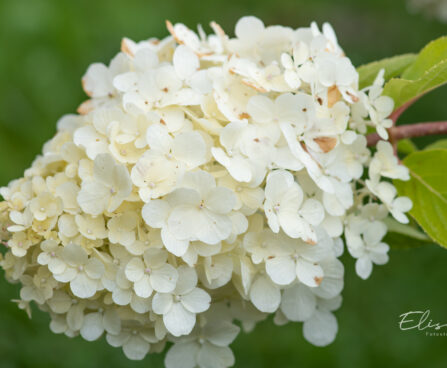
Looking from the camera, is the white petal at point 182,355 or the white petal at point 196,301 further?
the white petal at point 182,355

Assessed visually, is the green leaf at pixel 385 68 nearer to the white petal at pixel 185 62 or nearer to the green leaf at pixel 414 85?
the green leaf at pixel 414 85

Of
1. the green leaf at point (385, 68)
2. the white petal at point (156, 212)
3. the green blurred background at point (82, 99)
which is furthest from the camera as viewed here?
the green blurred background at point (82, 99)

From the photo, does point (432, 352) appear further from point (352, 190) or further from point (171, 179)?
point (171, 179)

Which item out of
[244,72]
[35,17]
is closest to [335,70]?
[244,72]

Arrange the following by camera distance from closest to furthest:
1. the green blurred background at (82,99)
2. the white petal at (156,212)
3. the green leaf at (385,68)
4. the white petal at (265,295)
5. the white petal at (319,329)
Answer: the white petal at (156,212) < the white petal at (265,295) < the white petal at (319,329) < the green leaf at (385,68) < the green blurred background at (82,99)

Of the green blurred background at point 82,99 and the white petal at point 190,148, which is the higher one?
Answer: the white petal at point 190,148

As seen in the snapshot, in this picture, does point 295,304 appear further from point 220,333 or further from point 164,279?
point 164,279

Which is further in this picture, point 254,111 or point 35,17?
point 35,17
